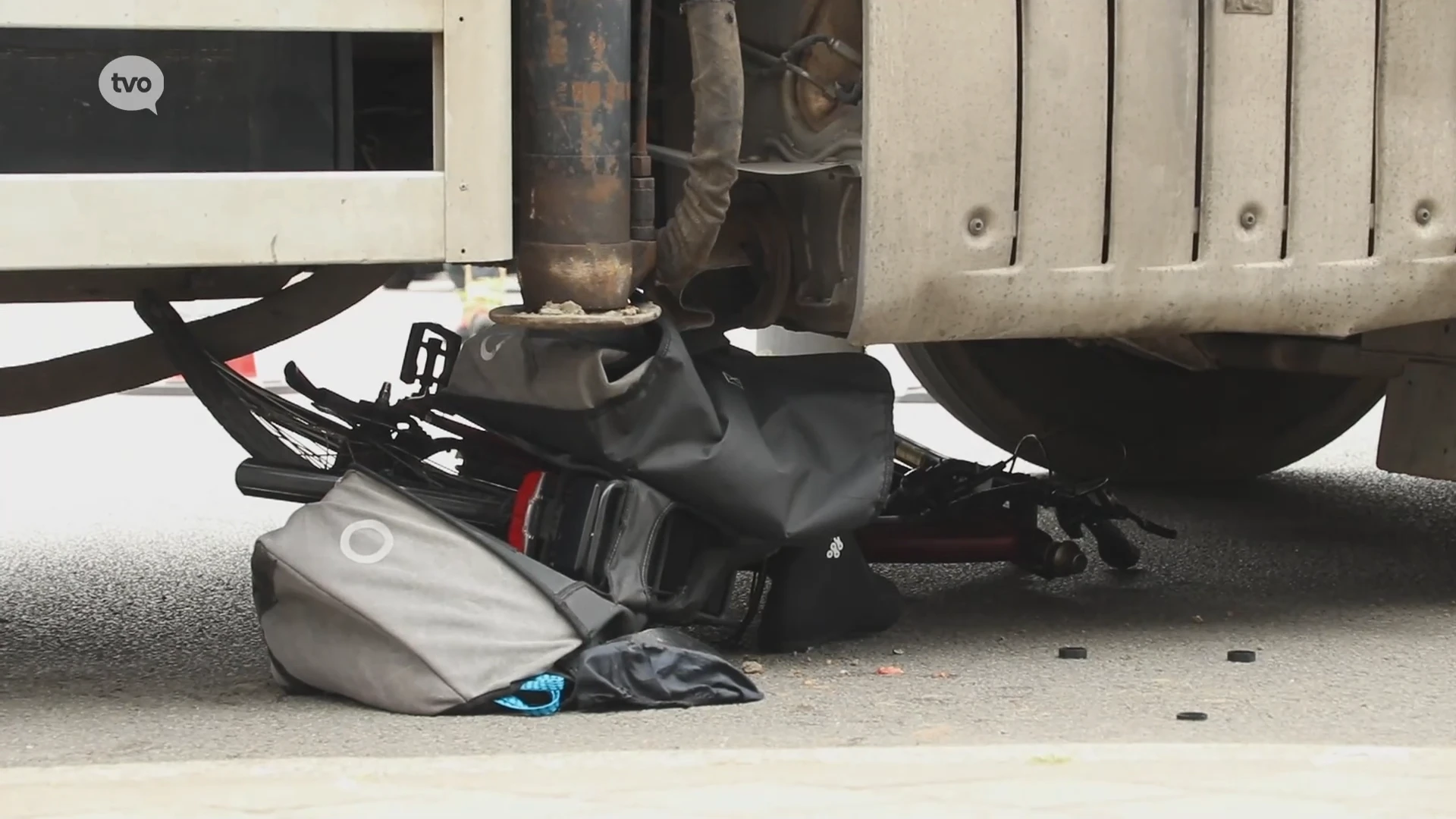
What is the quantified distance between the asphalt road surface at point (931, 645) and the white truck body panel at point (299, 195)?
30.7 inches

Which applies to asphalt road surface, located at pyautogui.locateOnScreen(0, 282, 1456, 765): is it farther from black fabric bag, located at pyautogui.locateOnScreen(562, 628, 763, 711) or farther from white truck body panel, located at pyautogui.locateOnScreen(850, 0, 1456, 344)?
white truck body panel, located at pyautogui.locateOnScreen(850, 0, 1456, 344)

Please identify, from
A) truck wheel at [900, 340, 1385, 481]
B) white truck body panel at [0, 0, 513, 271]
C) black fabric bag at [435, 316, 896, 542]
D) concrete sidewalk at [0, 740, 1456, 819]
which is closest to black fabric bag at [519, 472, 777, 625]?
black fabric bag at [435, 316, 896, 542]

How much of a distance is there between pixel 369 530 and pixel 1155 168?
1.59 metres

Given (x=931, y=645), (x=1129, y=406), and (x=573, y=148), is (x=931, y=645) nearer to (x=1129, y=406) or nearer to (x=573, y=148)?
(x=573, y=148)

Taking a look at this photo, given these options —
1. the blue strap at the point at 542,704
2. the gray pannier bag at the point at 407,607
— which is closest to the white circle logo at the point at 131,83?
the gray pannier bag at the point at 407,607

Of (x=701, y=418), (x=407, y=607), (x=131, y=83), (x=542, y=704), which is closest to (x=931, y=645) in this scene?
(x=701, y=418)

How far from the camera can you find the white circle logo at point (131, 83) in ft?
11.5

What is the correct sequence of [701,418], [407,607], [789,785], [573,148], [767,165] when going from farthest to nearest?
[767,165]
[701,418]
[573,148]
[407,607]
[789,785]

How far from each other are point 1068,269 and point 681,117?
0.86m

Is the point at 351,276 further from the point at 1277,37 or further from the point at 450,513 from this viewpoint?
the point at 1277,37

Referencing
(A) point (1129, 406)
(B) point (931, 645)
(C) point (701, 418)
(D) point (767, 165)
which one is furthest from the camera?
(A) point (1129, 406)

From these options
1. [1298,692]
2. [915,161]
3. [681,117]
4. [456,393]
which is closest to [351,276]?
[456,393]

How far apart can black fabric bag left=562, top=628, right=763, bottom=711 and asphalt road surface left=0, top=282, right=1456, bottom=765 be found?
0.05 meters

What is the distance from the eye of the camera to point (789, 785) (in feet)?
9.50
